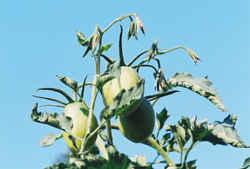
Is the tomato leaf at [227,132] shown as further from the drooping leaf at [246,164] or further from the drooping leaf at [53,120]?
the drooping leaf at [53,120]

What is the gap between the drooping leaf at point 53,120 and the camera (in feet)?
4.09

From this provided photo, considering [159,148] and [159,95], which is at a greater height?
[159,95]

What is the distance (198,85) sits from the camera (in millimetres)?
1442

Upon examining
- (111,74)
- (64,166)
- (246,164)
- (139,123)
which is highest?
(111,74)

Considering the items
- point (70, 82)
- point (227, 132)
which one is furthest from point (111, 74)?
point (227, 132)

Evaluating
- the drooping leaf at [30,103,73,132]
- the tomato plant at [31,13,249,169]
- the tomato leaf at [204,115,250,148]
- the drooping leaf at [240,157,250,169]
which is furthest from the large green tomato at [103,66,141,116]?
the drooping leaf at [240,157,250,169]

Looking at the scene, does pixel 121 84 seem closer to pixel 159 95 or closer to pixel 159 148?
pixel 159 95

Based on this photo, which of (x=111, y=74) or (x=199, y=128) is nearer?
(x=111, y=74)

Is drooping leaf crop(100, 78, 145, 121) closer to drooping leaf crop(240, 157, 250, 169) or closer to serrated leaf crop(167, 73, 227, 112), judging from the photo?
serrated leaf crop(167, 73, 227, 112)

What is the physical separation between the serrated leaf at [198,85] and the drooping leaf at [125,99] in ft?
1.13

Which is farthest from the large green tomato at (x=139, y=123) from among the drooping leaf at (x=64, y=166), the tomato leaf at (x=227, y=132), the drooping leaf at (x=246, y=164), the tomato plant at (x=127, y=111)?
the drooping leaf at (x=64, y=166)

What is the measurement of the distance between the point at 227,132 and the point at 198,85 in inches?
8.1

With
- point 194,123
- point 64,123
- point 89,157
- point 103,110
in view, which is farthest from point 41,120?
point 194,123

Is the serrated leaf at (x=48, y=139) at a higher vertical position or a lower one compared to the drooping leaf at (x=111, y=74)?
lower
